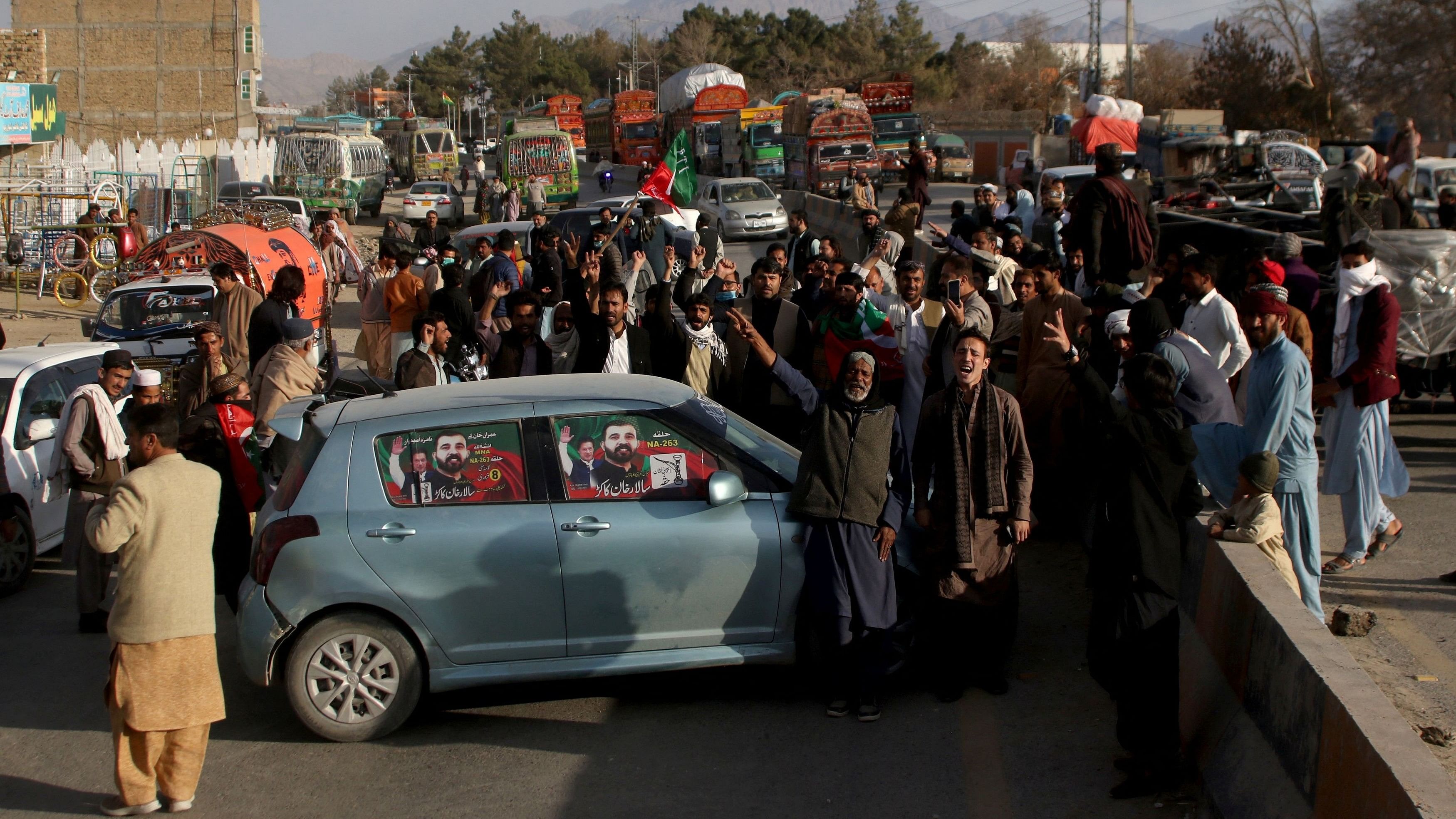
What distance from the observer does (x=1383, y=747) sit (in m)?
3.34

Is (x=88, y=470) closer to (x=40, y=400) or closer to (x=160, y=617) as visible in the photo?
(x=40, y=400)

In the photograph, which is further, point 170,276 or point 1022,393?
point 170,276

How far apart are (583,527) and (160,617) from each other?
1.77m

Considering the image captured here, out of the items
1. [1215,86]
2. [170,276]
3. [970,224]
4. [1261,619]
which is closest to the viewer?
[1261,619]

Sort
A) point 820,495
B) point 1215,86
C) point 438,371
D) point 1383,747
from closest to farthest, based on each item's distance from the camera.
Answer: point 1383,747
point 820,495
point 438,371
point 1215,86

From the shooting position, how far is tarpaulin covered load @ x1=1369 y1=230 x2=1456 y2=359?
10047mm

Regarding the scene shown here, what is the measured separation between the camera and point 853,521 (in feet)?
17.9

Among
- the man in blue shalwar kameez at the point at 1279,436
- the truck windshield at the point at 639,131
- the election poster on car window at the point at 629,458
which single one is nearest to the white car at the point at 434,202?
the truck windshield at the point at 639,131

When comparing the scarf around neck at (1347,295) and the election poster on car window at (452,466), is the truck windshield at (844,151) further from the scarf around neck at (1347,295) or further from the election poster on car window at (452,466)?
the election poster on car window at (452,466)

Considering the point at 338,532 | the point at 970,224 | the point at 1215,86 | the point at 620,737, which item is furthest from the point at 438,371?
the point at 1215,86

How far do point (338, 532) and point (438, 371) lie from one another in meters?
3.35

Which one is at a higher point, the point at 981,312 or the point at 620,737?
the point at 981,312

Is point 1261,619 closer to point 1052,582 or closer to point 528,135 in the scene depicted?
point 1052,582

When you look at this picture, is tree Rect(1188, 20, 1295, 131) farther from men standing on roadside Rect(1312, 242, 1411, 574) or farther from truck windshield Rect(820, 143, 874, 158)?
men standing on roadside Rect(1312, 242, 1411, 574)
